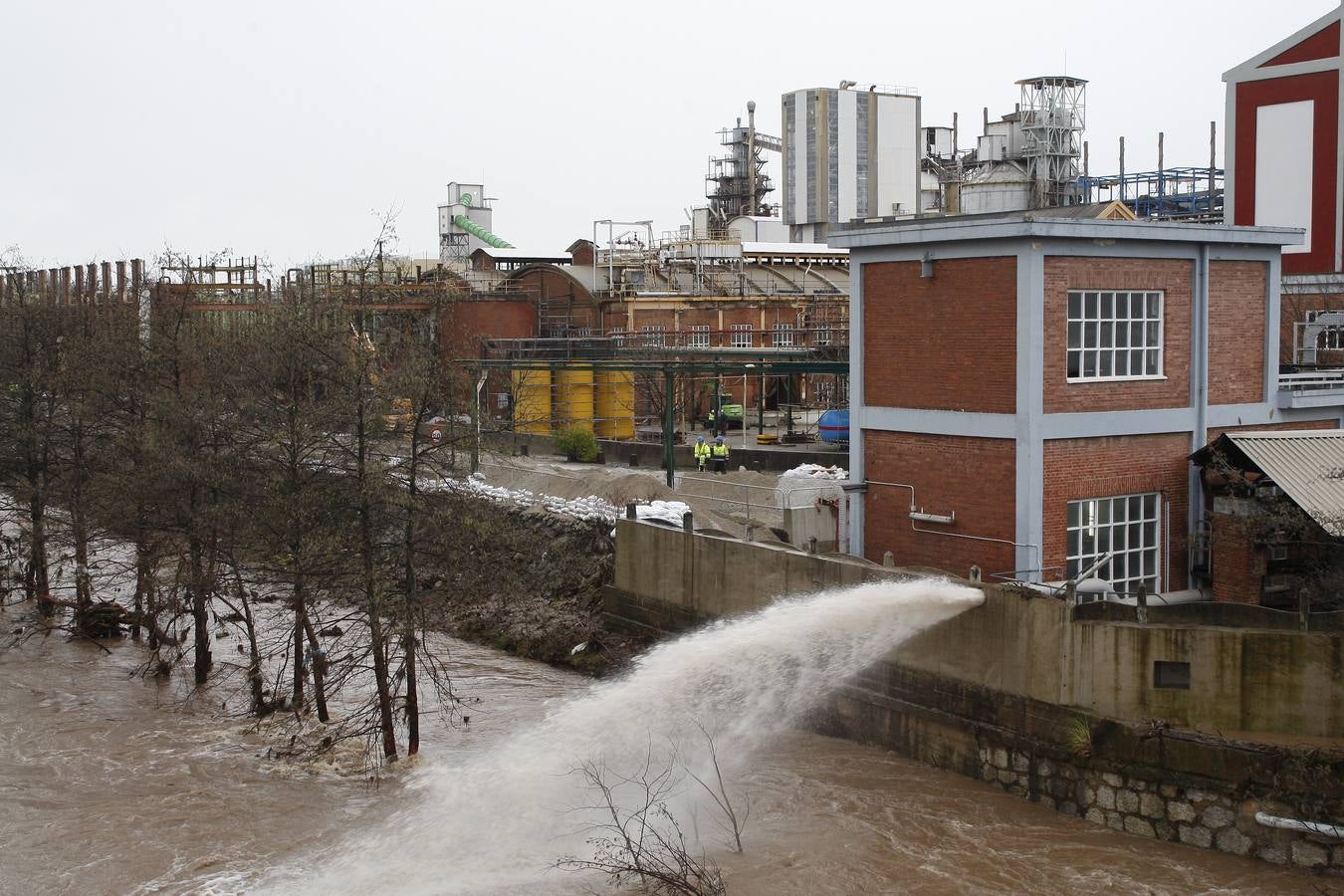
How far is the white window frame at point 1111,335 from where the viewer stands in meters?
19.8

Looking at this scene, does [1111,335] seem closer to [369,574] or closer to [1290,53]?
[369,574]

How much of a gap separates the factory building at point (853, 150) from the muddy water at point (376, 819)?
6305cm

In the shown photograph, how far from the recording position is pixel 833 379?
50.8 meters

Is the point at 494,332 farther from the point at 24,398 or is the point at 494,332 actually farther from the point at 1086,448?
the point at 1086,448

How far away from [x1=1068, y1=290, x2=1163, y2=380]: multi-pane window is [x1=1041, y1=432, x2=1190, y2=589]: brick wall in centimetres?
106

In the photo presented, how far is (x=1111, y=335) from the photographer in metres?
20.2

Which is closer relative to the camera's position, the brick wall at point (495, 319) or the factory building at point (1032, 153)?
the brick wall at point (495, 319)

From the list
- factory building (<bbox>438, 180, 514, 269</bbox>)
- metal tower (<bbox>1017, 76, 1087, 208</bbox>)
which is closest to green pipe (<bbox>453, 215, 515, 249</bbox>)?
factory building (<bbox>438, 180, 514, 269</bbox>)

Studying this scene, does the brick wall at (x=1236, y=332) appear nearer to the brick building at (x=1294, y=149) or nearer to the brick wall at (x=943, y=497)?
the brick wall at (x=943, y=497)

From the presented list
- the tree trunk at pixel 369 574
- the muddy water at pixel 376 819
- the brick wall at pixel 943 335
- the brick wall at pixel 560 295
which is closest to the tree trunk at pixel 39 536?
the muddy water at pixel 376 819

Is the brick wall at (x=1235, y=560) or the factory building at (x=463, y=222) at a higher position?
the factory building at (x=463, y=222)

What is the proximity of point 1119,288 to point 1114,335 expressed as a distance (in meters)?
0.72

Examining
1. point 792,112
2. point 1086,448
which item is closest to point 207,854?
point 1086,448

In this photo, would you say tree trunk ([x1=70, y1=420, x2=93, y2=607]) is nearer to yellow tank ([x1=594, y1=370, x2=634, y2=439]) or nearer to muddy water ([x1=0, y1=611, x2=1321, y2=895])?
muddy water ([x1=0, y1=611, x2=1321, y2=895])
